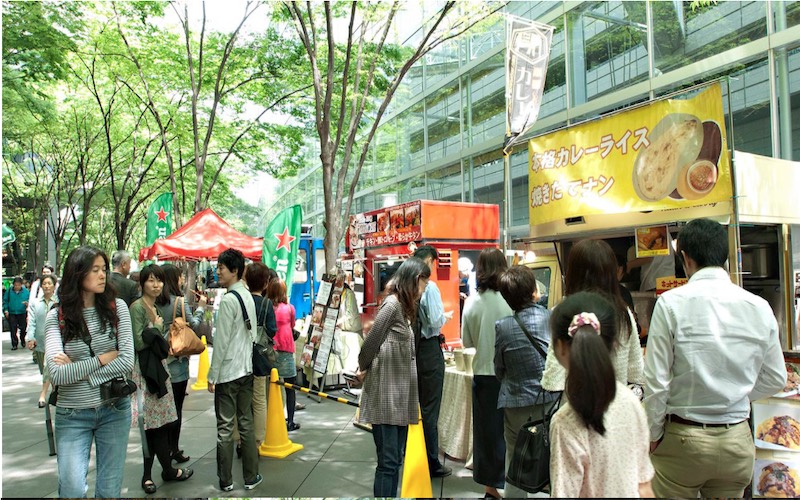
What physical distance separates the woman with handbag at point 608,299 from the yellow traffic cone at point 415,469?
5.35 feet

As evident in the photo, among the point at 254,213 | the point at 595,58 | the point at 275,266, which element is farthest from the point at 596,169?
the point at 254,213

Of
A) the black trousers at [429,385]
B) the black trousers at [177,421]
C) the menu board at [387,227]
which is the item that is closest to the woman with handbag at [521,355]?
the black trousers at [429,385]

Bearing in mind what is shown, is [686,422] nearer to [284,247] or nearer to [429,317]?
[429,317]

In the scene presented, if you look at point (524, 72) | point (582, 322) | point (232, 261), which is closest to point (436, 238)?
point (524, 72)

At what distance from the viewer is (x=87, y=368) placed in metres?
3.17

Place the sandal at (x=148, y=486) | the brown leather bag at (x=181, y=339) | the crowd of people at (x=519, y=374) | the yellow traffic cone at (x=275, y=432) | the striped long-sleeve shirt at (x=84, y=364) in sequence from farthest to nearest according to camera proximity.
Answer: the yellow traffic cone at (x=275, y=432), the brown leather bag at (x=181, y=339), the sandal at (x=148, y=486), the striped long-sleeve shirt at (x=84, y=364), the crowd of people at (x=519, y=374)

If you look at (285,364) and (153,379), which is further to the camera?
(285,364)

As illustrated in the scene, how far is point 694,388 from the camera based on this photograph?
271 centimetres

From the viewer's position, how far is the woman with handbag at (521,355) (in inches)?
141

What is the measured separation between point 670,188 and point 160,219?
44.4 feet

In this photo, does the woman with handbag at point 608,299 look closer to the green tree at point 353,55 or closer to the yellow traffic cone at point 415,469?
the yellow traffic cone at point 415,469

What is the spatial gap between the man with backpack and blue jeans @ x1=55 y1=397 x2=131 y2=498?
3.82ft

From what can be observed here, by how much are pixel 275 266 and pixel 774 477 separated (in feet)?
23.6

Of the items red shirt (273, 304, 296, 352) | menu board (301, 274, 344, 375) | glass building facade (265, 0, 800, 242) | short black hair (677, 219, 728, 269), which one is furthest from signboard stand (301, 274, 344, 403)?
short black hair (677, 219, 728, 269)
